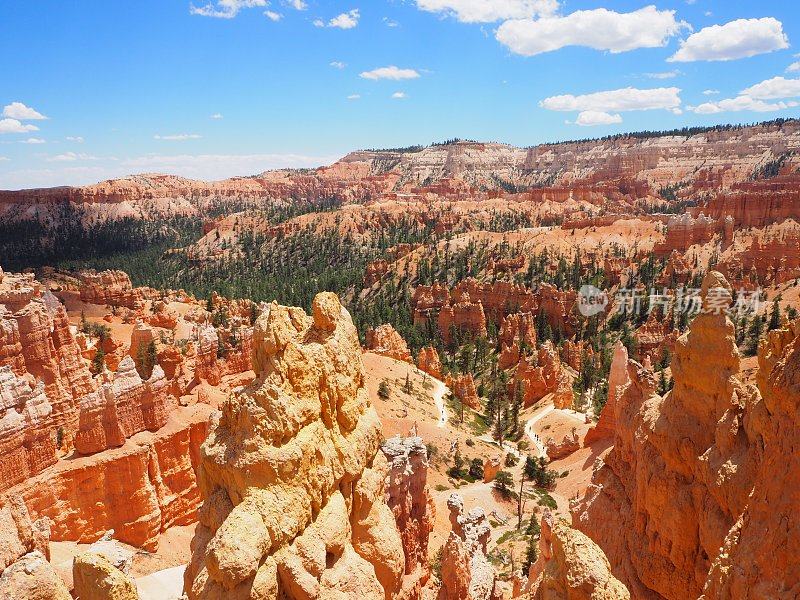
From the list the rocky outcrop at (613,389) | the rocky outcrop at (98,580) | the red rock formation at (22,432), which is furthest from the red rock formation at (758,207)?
the rocky outcrop at (98,580)

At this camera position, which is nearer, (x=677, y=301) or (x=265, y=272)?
(x=677, y=301)

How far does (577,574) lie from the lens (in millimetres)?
6594

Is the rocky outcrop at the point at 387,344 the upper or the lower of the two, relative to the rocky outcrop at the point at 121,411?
lower

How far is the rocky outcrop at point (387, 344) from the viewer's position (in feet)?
183

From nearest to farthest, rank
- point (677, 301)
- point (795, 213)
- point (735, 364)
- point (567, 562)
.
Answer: point (567, 562), point (735, 364), point (677, 301), point (795, 213)

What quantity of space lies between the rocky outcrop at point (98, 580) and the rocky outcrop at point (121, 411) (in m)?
13.5

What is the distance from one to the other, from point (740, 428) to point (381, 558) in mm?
7178

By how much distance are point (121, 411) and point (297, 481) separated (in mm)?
15019

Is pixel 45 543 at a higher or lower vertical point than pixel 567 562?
lower

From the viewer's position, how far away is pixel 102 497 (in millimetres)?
18688

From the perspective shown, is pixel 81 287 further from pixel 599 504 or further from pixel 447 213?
pixel 447 213

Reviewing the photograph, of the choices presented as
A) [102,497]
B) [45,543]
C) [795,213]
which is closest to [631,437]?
[45,543]

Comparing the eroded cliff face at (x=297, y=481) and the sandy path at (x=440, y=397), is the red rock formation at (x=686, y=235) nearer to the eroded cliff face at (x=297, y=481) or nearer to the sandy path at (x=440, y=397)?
the sandy path at (x=440, y=397)

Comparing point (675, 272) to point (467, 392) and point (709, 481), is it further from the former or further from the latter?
point (709, 481)
